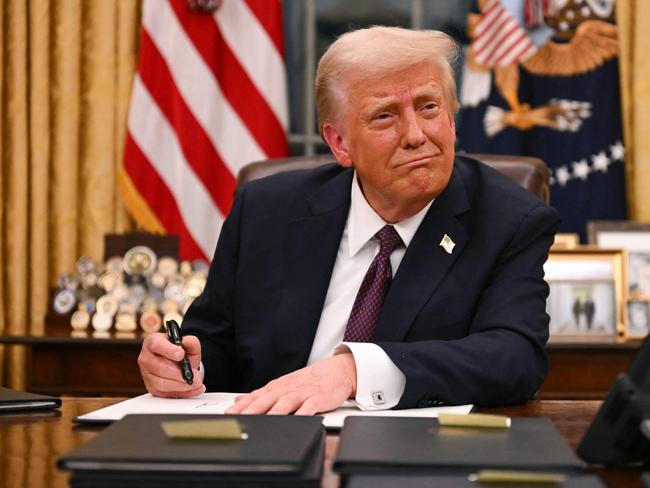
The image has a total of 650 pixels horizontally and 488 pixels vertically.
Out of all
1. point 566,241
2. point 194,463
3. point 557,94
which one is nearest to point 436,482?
point 194,463

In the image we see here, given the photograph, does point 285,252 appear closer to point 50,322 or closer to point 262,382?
point 262,382

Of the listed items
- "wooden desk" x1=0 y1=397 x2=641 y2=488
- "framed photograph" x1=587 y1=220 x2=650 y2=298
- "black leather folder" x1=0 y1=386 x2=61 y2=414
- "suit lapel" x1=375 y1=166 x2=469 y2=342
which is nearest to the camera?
"wooden desk" x1=0 y1=397 x2=641 y2=488

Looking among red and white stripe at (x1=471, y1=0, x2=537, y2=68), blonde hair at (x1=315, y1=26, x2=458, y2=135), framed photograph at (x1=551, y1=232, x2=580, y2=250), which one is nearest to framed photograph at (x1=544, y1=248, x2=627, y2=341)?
framed photograph at (x1=551, y1=232, x2=580, y2=250)

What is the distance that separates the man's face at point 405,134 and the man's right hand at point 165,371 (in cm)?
66

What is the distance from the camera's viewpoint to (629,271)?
3.98 meters

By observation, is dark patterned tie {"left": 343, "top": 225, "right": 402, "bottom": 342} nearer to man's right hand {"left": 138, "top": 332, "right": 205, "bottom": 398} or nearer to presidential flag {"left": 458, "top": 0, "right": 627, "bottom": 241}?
man's right hand {"left": 138, "top": 332, "right": 205, "bottom": 398}

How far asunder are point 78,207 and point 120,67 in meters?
0.62

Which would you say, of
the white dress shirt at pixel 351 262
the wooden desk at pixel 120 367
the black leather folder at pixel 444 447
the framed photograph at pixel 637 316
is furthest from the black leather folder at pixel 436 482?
the framed photograph at pixel 637 316

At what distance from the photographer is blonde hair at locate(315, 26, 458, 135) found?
229 cm

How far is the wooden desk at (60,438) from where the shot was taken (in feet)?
3.95

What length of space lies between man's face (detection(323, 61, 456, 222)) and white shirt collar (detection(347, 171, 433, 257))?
0.11ft

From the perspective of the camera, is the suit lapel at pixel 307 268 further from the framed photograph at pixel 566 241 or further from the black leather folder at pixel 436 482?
the framed photograph at pixel 566 241

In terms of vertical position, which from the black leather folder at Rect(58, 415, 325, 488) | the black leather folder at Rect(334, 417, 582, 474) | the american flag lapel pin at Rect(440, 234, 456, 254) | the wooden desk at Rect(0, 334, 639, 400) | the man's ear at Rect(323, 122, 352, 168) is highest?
the man's ear at Rect(323, 122, 352, 168)

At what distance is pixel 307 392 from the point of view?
1688mm
